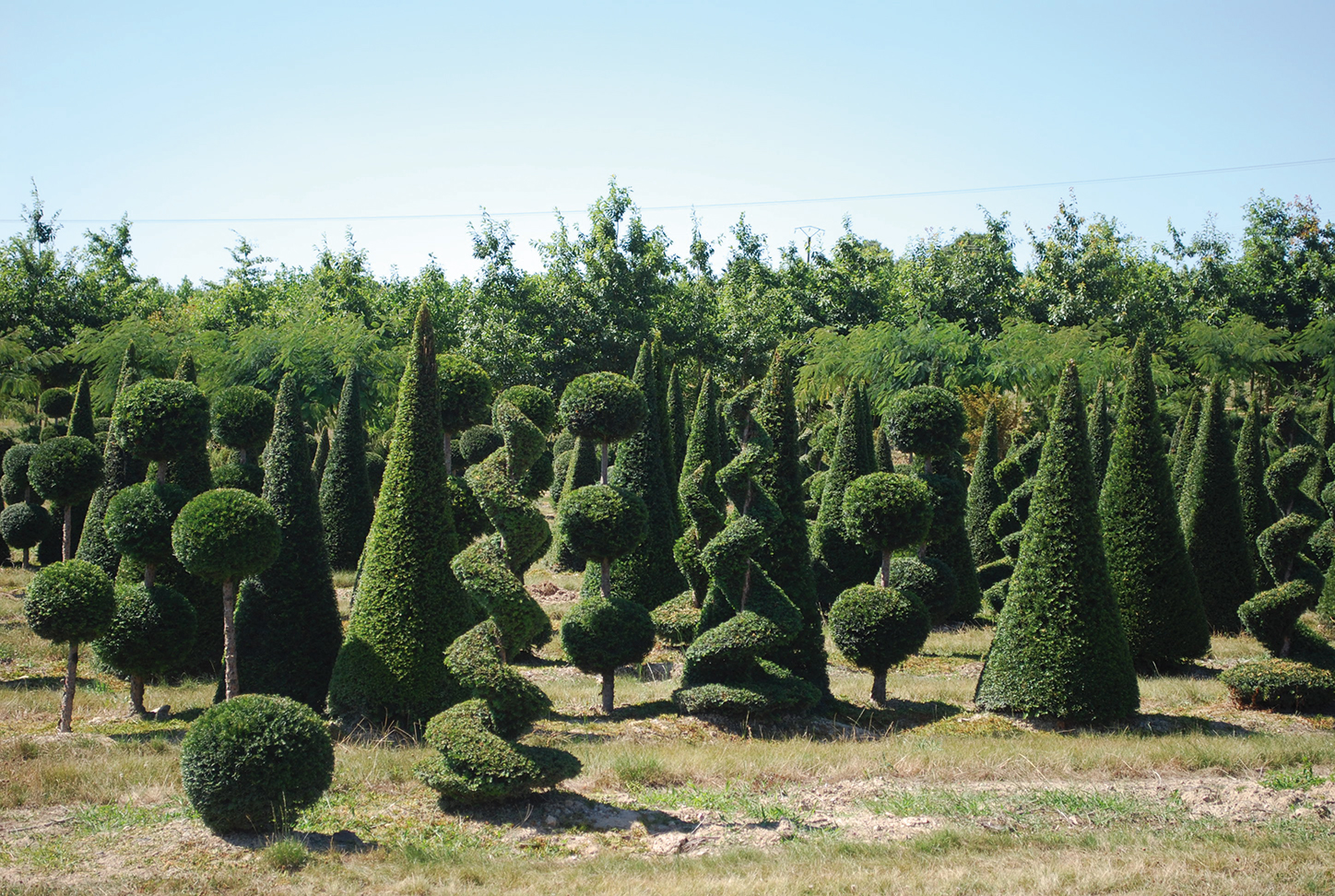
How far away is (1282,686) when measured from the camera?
538 inches

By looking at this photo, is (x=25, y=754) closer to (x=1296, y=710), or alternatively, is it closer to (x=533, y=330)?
(x=1296, y=710)

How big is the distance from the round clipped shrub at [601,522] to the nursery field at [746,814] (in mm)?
2133

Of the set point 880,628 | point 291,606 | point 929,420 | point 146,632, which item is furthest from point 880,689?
point 146,632

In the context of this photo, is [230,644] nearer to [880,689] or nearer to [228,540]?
[228,540]

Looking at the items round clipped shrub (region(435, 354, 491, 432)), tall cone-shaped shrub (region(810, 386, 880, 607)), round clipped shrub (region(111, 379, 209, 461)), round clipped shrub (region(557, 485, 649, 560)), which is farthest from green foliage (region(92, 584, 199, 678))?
tall cone-shaped shrub (region(810, 386, 880, 607))

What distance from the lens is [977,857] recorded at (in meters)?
8.52

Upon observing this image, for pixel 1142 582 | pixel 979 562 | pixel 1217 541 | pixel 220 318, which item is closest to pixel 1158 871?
pixel 1142 582

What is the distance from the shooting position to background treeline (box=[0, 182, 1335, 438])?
36375mm

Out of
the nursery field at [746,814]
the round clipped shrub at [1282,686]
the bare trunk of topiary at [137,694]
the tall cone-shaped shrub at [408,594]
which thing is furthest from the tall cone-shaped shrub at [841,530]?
the bare trunk of topiary at [137,694]

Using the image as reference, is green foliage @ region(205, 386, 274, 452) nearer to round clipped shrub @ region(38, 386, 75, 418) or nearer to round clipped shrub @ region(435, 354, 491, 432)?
round clipped shrub @ region(435, 354, 491, 432)

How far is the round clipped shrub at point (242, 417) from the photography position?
13320mm

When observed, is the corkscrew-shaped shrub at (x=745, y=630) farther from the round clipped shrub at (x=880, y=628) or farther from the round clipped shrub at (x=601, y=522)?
the round clipped shrub at (x=601, y=522)

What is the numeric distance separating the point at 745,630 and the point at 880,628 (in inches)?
73.9

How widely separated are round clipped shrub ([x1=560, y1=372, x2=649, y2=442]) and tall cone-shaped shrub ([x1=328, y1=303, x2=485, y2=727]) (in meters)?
2.92
